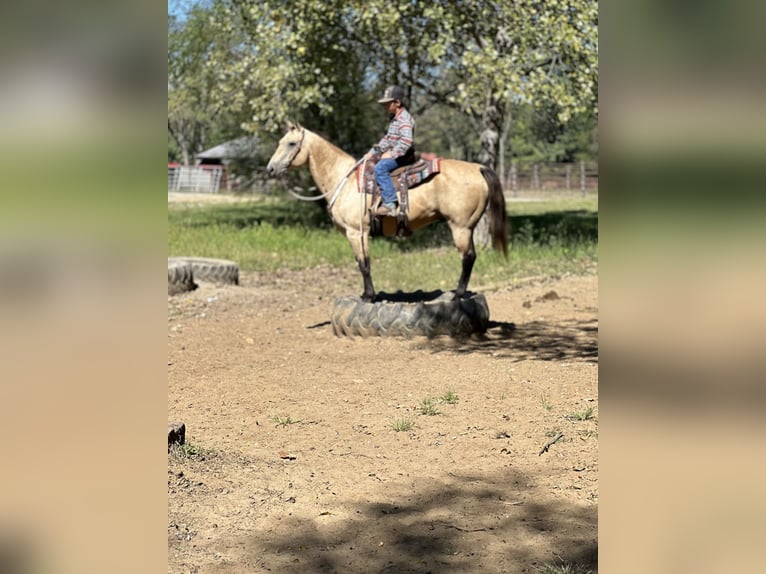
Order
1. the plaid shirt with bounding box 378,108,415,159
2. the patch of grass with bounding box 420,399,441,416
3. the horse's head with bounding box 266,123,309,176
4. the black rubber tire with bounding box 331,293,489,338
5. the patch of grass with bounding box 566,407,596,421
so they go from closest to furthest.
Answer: the patch of grass with bounding box 566,407,596,421
the patch of grass with bounding box 420,399,441,416
the black rubber tire with bounding box 331,293,489,338
the plaid shirt with bounding box 378,108,415,159
the horse's head with bounding box 266,123,309,176

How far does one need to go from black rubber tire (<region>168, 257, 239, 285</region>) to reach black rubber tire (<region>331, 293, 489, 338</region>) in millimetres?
3938

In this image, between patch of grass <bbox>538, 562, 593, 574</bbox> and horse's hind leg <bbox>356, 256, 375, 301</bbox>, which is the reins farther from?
patch of grass <bbox>538, 562, 593, 574</bbox>

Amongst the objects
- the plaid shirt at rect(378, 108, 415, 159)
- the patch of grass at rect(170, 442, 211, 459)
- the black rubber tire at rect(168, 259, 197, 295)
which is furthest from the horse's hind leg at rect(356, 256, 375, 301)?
the patch of grass at rect(170, 442, 211, 459)

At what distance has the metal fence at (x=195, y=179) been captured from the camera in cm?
5575

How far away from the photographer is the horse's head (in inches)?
392

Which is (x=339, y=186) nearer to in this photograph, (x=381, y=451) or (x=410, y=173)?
(x=410, y=173)

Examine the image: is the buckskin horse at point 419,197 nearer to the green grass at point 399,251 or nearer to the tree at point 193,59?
the green grass at point 399,251

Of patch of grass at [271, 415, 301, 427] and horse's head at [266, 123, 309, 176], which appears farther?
horse's head at [266, 123, 309, 176]

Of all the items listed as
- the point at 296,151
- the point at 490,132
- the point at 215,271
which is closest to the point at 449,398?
the point at 296,151

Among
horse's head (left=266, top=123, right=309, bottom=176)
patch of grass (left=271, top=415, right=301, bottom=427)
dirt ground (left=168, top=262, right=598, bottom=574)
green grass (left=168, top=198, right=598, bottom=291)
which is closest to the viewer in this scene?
dirt ground (left=168, top=262, right=598, bottom=574)

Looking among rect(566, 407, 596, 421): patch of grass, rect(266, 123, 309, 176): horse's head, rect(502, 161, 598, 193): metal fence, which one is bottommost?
rect(566, 407, 596, 421): patch of grass

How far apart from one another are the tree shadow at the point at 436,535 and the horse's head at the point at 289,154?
5.92 metres
